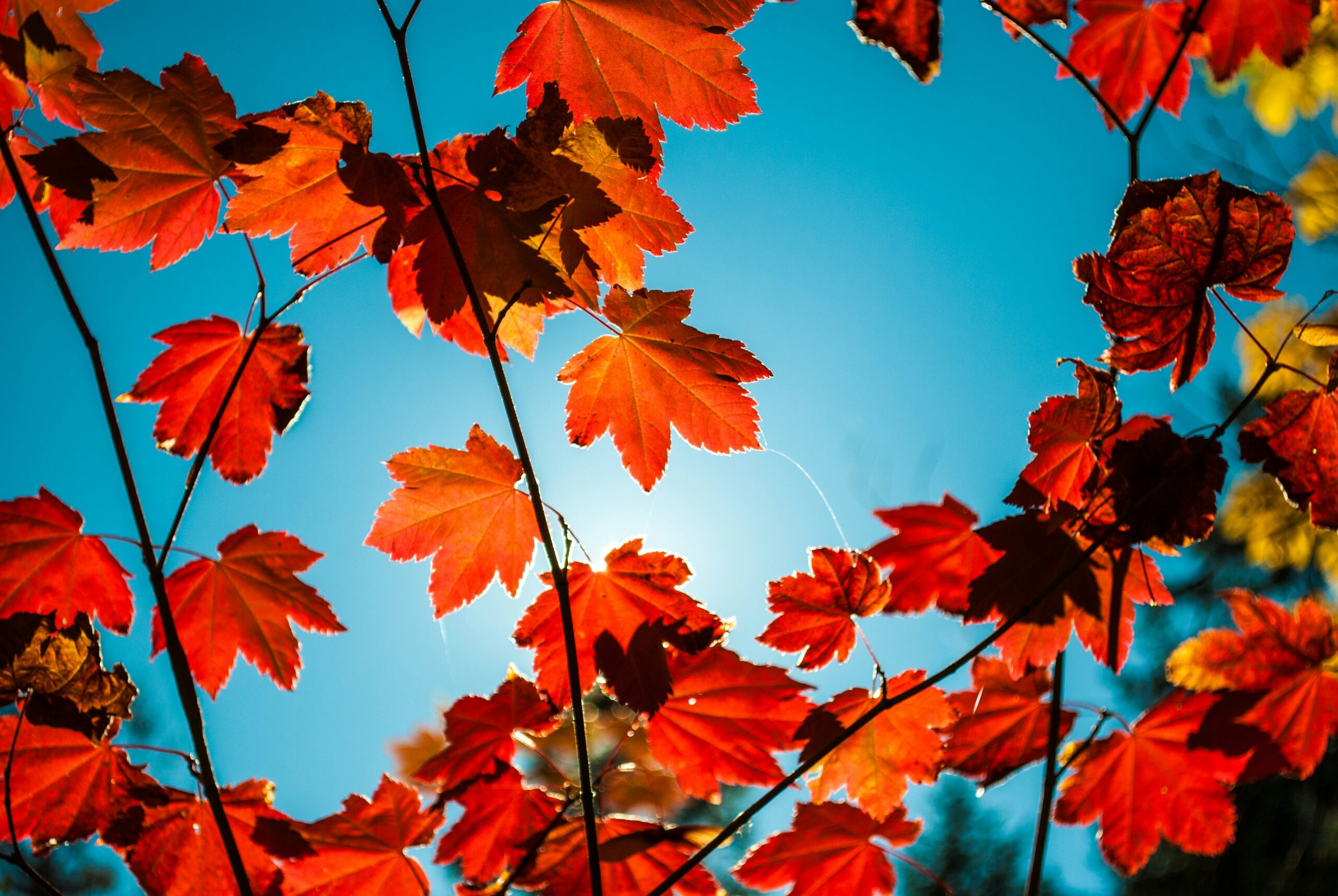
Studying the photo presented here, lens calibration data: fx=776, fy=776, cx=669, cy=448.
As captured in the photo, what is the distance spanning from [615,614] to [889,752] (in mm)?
454

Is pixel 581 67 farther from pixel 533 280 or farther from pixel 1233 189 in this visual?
pixel 1233 189

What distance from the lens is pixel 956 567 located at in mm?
1263

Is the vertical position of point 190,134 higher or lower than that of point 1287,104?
lower

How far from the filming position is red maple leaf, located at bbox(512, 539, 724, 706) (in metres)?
0.99

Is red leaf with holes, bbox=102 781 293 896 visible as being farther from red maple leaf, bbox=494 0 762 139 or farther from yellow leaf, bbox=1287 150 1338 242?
yellow leaf, bbox=1287 150 1338 242

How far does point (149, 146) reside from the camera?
111cm

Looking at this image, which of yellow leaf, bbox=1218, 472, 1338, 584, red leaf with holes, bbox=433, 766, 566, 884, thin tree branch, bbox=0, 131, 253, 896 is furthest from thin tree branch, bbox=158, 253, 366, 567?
yellow leaf, bbox=1218, 472, 1338, 584

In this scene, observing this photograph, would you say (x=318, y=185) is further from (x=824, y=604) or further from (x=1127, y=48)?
(x=1127, y=48)

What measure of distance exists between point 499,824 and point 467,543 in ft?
1.35

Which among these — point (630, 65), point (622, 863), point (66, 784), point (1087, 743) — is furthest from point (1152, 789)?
point (66, 784)

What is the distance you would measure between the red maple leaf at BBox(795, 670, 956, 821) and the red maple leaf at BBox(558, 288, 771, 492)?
398 mm

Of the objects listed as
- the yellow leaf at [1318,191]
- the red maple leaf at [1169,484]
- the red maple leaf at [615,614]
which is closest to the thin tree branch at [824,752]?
the red maple leaf at [1169,484]

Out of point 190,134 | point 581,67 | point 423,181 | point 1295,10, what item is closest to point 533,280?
point 423,181

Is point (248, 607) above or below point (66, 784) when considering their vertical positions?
above
